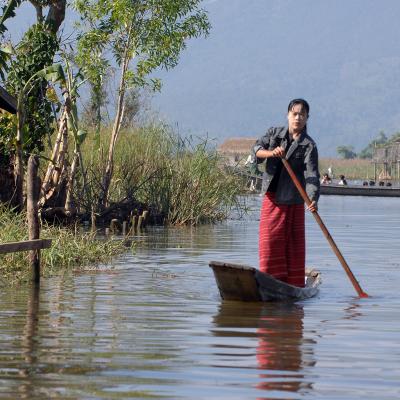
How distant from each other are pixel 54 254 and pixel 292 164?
450 cm

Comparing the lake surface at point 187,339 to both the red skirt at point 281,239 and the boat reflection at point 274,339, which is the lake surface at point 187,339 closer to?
the boat reflection at point 274,339

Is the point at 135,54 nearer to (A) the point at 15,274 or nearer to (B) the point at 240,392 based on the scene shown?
(A) the point at 15,274

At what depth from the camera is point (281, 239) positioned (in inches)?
507

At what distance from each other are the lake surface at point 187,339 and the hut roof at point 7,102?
5.63 meters

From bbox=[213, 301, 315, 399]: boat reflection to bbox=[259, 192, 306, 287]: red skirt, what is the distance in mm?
435

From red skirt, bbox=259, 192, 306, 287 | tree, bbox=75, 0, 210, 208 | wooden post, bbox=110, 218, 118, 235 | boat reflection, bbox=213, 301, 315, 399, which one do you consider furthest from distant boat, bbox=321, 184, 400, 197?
boat reflection, bbox=213, 301, 315, 399

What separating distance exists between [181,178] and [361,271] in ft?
35.6

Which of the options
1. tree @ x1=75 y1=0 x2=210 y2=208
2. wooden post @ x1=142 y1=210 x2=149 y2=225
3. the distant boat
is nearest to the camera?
wooden post @ x1=142 y1=210 x2=149 y2=225

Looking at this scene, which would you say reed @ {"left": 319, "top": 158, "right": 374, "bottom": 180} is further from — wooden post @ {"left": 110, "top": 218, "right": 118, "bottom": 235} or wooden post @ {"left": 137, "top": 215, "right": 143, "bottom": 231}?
wooden post @ {"left": 110, "top": 218, "right": 118, "bottom": 235}

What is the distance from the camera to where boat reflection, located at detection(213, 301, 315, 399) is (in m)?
8.02

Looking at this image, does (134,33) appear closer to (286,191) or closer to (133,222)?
(133,222)

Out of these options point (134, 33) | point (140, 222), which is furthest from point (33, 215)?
point (134, 33)

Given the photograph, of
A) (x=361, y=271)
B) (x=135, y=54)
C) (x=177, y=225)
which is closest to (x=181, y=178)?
(x=177, y=225)

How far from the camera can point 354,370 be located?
8508 mm
